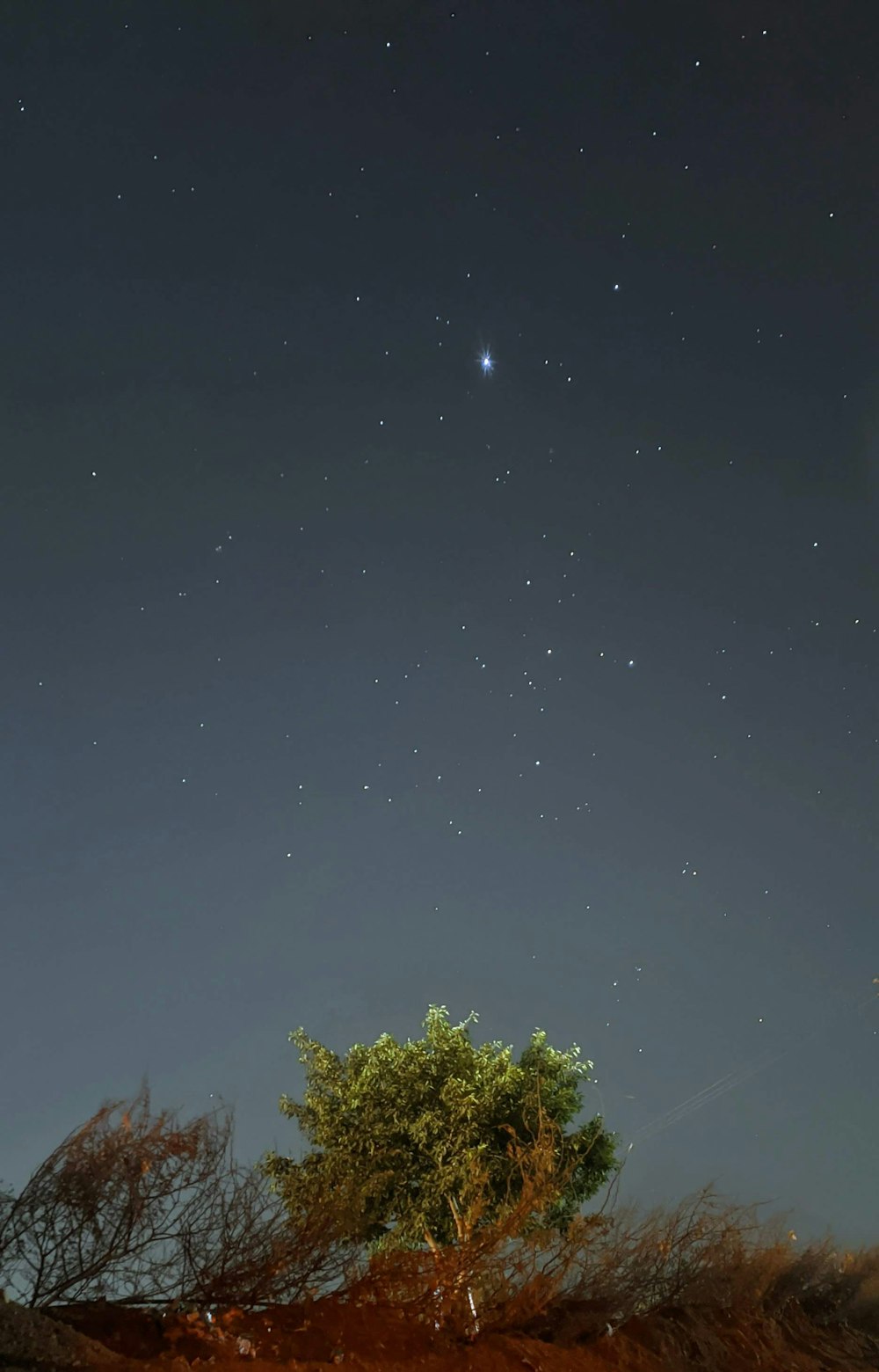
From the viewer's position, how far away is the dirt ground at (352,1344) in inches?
225

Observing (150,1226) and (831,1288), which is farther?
(831,1288)

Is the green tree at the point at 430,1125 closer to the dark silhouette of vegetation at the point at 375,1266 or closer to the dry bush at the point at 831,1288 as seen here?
the dark silhouette of vegetation at the point at 375,1266

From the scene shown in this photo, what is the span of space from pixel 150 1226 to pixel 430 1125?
11064mm

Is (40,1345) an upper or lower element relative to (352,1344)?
upper

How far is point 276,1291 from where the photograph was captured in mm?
7508

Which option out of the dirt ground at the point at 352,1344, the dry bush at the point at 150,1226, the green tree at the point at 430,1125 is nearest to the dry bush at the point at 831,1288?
the dirt ground at the point at 352,1344

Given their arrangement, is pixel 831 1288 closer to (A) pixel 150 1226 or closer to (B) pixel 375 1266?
(B) pixel 375 1266

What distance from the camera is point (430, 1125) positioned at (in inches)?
668

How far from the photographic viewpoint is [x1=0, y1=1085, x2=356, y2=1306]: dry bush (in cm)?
635

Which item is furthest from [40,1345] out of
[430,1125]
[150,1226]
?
[430,1125]

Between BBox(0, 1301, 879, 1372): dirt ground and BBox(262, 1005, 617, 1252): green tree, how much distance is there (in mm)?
5011

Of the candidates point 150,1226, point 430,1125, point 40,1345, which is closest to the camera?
point 40,1345

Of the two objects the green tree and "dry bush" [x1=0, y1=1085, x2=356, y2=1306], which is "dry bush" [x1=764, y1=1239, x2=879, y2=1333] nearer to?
the green tree

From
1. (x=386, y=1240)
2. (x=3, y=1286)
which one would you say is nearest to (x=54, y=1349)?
(x=3, y=1286)
